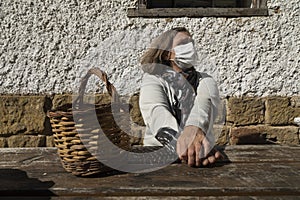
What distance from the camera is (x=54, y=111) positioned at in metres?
1.18

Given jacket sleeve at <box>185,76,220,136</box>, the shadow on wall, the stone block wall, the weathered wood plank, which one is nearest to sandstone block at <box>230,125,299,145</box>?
the stone block wall

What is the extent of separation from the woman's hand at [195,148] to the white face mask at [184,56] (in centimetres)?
55

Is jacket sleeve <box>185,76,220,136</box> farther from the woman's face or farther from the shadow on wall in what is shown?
the shadow on wall

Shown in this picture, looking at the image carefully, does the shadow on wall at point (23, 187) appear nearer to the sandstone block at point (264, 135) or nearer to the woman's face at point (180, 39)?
the woman's face at point (180, 39)

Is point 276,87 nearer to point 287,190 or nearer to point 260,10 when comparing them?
point 260,10

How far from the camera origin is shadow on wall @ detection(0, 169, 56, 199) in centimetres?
110

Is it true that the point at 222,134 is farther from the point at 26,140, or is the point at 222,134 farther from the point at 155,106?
the point at 26,140

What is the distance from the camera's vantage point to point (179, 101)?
1.77 meters

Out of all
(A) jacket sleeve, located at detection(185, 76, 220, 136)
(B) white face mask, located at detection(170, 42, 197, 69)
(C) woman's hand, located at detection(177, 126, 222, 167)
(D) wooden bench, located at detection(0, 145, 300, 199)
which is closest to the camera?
(D) wooden bench, located at detection(0, 145, 300, 199)

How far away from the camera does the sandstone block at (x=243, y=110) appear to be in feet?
8.42

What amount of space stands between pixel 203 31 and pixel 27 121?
1.30 m

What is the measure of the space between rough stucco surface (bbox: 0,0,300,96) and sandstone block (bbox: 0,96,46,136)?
62 millimetres

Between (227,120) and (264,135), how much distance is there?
0.28 meters

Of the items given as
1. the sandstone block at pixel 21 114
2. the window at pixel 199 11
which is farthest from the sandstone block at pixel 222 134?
the sandstone block at pixel 21 114
